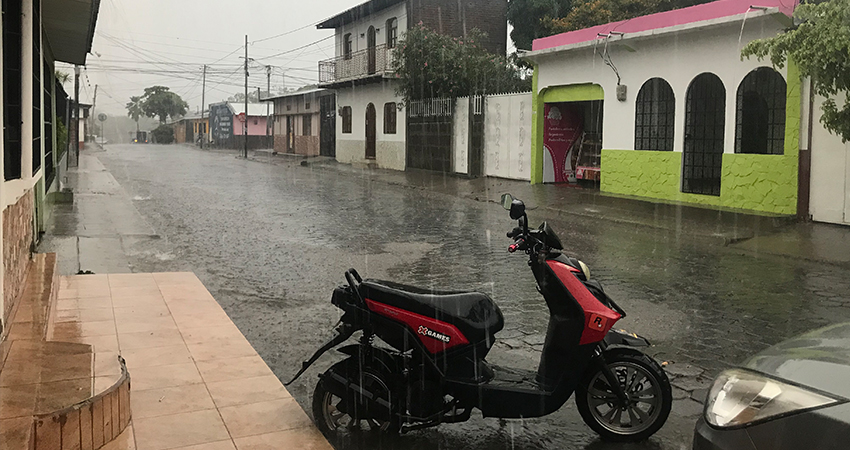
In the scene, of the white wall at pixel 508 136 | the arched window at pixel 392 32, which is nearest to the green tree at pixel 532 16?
the arched window at pixel 392 32

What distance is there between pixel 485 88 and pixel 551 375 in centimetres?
2283

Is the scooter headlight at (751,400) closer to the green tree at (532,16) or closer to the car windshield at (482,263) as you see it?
the car windshield at (482,263)

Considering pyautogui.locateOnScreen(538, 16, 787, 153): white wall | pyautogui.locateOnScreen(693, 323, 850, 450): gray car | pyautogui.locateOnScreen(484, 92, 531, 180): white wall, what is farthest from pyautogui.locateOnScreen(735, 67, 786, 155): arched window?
pyautogui.locateOnScreen(693, 323, 850, 450): gray car

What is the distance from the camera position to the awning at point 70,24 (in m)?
8.85

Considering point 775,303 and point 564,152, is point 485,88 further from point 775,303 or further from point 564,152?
point 775,303

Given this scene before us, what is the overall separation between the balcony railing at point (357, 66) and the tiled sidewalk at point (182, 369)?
2371cm

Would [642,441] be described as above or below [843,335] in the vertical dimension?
below

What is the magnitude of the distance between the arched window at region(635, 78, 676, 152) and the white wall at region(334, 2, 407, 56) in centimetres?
1513

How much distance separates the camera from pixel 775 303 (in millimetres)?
7430

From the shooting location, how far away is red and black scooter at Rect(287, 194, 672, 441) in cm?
389

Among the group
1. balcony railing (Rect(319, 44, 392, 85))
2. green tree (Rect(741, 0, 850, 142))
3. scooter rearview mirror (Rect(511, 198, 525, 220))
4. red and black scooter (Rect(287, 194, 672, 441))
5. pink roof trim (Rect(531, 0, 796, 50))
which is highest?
balcony railing (Rect(319, 44, 392, 85))

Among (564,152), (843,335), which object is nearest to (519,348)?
(843,335)

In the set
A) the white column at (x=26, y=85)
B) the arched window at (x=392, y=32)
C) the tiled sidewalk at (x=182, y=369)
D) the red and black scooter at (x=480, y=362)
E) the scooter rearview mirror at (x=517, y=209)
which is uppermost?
the arched window at (x=392, y=32)

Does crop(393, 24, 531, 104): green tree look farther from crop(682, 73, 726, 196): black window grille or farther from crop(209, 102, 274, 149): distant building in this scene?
crop(209, 102, 274, 149): distant building
